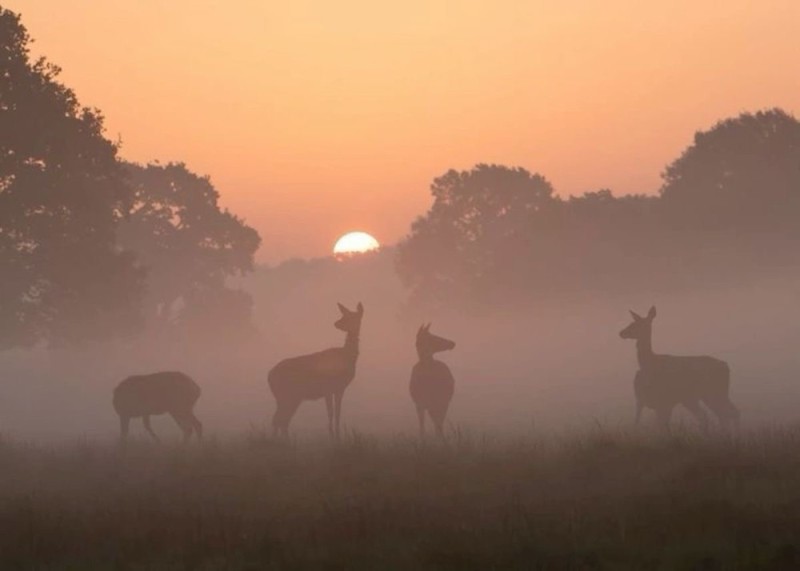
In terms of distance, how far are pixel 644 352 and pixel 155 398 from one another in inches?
403

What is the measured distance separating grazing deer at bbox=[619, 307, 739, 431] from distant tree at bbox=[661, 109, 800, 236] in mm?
39113

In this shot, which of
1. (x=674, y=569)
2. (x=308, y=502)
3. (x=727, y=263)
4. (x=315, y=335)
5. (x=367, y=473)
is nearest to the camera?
(x=674, y=569)

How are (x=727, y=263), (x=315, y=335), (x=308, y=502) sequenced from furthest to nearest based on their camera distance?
1. (x=315, y=335)
2. (x=727, y=263)
3. (x=308, y=502)

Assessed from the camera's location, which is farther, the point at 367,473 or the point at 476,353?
the point at 476,353

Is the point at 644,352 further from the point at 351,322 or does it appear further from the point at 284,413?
the point at 284,413

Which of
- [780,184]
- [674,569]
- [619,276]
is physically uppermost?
[780,184]

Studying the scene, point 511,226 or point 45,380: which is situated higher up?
point 511,226

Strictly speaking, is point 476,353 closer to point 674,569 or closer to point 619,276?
point 619,276

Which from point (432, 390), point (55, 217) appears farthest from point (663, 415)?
point (55, 217)

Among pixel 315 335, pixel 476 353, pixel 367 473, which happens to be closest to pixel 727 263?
A: pixel 476 353

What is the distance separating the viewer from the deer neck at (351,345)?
23.5 m

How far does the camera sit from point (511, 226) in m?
71.2

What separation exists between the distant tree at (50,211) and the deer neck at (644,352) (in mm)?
14169

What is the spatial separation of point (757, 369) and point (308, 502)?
31.1m
